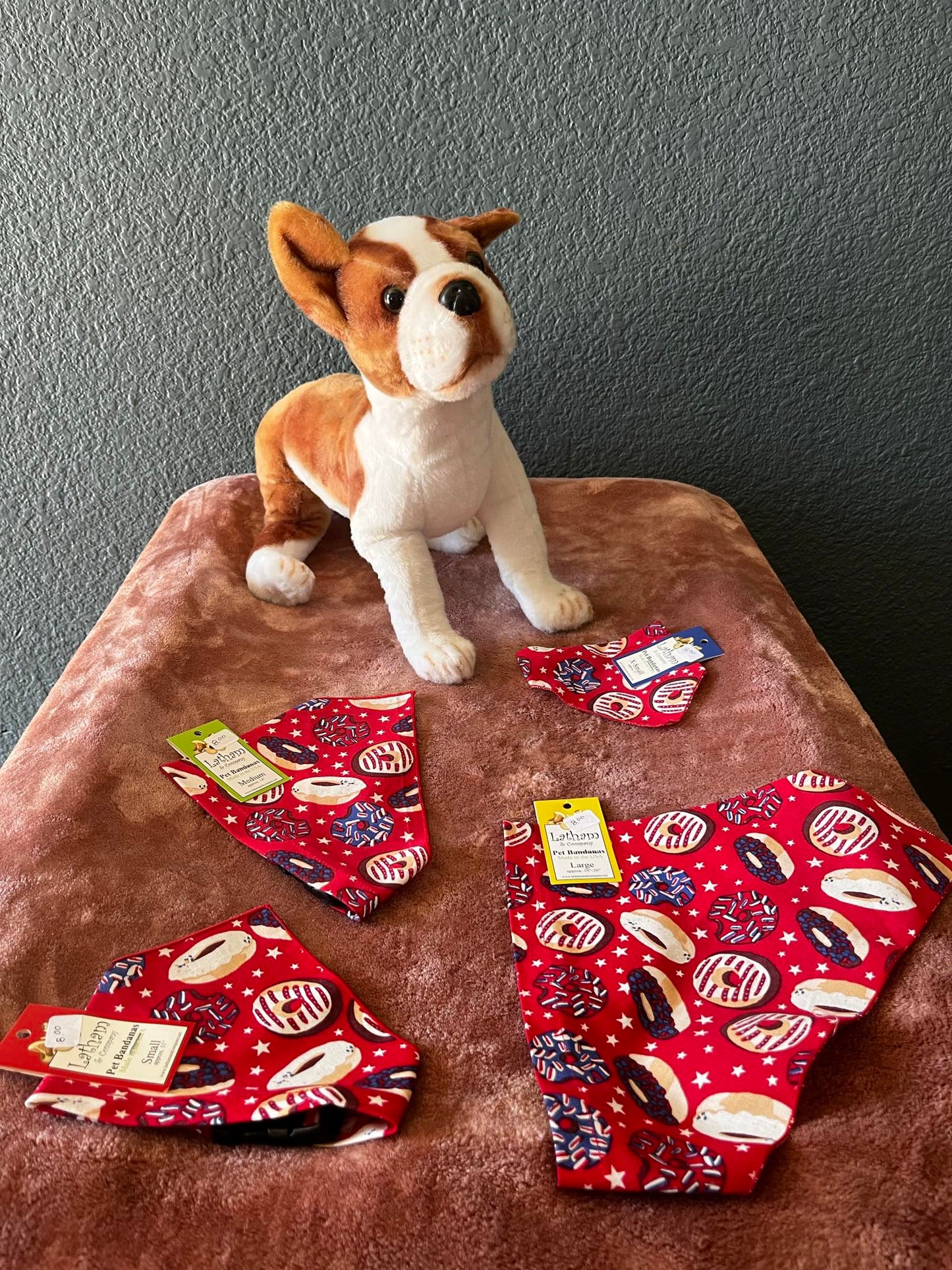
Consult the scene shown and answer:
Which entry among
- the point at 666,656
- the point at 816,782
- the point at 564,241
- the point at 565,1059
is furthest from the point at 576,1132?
the point at 564,241

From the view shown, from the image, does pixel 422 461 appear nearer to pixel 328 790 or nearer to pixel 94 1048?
pixel 328 790

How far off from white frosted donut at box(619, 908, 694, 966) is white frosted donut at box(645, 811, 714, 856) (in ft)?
0.27

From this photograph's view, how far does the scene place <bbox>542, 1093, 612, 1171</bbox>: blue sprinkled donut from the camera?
0.56m

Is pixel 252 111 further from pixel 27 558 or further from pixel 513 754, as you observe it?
pixel 513 754

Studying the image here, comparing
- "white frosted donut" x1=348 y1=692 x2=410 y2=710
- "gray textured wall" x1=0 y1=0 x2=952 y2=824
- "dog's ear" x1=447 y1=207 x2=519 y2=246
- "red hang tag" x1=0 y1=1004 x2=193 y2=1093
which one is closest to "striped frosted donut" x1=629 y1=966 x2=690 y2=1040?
"red hang tag" x1=0 y1=1004 x2=193 y2=1093

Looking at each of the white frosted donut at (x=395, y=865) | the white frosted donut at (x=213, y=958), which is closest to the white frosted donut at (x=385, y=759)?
the white frosted donut at (x=395, y=865)

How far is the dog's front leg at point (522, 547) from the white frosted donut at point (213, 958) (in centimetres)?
56

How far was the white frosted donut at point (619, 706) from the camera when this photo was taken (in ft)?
3.33

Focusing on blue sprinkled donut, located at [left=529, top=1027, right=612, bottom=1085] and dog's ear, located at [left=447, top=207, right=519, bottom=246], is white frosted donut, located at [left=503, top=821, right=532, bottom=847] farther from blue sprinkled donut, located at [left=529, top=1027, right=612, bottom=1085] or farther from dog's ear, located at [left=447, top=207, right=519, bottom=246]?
dog's ear, located at [left=447, top=207, right=519, bottom=246]

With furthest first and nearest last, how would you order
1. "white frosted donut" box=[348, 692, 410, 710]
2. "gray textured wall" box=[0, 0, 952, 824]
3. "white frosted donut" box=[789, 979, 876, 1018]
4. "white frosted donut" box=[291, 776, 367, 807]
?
"gray textured wall" box=[0, 0, 952, 824]
"white frosted donut" box=[348, 692, 410, 710]
"white frosted donut" box=[291, 776, 367, 807]
"white frosted donut" box=[789, 979, 876, 1018]

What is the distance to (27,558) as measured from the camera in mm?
1691

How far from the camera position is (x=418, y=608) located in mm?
1115

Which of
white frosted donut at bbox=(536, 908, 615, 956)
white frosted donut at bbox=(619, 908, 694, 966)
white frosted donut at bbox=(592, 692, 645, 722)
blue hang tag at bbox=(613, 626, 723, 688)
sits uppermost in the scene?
white frosted donut at bbox=(536, 908, 615, 956)

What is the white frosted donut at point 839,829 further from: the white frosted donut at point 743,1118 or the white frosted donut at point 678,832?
the white frosted donut at point 743,1118
